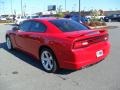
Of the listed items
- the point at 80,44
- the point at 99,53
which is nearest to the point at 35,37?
the point at 80,44

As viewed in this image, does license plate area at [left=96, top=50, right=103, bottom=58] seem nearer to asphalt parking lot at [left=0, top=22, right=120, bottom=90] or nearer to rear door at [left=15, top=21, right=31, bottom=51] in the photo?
asphalt parking lot at [left=0, top=22, right=120, bottom=90]

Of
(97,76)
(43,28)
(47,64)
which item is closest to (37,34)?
(43,28)

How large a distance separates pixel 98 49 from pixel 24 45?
2.82 m

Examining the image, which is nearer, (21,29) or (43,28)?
(43,28)

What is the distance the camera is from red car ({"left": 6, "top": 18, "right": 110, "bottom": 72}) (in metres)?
6.01

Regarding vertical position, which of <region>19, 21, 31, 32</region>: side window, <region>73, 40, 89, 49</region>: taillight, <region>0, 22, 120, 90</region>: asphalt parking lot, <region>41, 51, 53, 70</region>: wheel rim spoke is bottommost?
<region>0, 22, 120, 90</region>: asphalt parking lot

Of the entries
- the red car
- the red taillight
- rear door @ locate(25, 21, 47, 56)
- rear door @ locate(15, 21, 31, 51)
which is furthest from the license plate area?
rear door @ locate(15, 21, 31, 51)

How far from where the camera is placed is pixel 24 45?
8.23 metres

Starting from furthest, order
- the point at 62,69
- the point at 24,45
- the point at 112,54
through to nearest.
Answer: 1. the point at 112,54
2. the point at 24,45
3. the point at 62,69

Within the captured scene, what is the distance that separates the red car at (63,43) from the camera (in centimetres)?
601

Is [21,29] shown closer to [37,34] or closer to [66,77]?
[37,34]

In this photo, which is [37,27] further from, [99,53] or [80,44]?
[99,53]

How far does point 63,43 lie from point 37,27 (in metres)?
1.75

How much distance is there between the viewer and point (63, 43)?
6109 millimetres
